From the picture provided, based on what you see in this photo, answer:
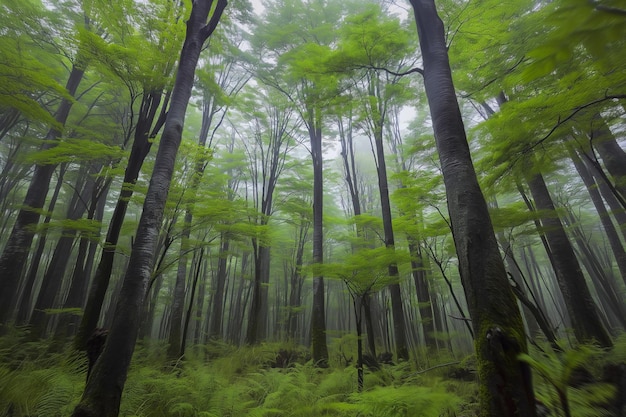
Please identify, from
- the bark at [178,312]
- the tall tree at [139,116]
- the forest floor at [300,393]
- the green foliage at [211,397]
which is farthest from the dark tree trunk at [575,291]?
the bark at [178,312]

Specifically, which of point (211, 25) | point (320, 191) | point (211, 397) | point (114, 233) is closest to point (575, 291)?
point (320, 191)

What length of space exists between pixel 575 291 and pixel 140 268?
8.94 metres

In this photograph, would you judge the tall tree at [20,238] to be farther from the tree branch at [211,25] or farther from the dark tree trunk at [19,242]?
the tree branch at [211,25]

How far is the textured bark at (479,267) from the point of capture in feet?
6.04

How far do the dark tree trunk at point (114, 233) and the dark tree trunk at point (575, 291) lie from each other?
31.2 feet

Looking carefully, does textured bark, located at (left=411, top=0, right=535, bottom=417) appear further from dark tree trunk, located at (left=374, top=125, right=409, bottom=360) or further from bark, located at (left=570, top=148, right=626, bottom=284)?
bark, located at (left=570, top=148, right=626, bottom=284)

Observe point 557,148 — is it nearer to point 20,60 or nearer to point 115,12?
point 115,12

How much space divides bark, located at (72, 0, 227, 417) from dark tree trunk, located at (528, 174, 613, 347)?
8095 mm

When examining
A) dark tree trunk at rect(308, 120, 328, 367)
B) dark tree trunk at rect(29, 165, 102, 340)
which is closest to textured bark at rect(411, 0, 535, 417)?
dark tree trunk at rect(308, 120, 328, 367)

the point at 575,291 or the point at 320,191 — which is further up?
the point at 320,191

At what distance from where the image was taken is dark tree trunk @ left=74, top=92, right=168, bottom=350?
528 cm

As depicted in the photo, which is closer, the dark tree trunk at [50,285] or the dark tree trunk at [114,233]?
the dark tree trunk at [114,233]

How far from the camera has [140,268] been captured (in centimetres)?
332

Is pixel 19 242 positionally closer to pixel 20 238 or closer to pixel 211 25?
pixel 20 238
